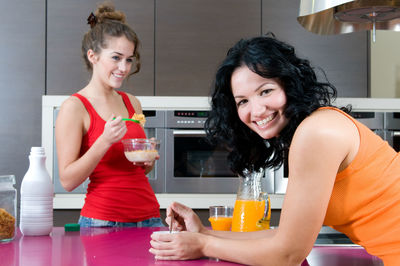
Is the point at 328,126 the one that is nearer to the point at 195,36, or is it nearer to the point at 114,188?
the point at 114,188

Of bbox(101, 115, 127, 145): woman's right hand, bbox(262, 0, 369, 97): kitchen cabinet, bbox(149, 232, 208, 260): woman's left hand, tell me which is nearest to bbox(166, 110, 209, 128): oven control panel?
bbox(262, 0, 369, 97): kitchen cabinet

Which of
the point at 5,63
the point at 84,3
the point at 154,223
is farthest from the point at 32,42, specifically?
the point at 154,223

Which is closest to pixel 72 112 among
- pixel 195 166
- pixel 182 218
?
pixel 182 218

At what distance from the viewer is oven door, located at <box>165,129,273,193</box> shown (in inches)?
117

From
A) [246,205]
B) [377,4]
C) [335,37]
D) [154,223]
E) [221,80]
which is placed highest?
[335,37]

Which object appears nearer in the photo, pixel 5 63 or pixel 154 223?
pixel 154 223

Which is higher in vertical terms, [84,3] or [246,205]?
[84,3]

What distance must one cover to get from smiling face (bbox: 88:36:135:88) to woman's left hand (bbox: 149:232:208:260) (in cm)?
93

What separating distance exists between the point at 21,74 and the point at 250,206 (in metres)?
2.21

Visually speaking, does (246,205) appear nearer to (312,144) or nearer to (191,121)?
(312,144)

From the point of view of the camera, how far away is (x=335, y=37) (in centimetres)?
314

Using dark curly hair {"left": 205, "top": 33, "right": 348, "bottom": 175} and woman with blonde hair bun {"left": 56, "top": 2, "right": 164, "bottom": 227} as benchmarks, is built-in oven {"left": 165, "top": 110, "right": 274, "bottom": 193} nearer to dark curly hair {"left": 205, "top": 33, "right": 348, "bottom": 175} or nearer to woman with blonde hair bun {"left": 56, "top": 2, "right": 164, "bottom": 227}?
woman with blonde hair bun {"left": 56, "top": 2, "right": 164, "bottom": 227}

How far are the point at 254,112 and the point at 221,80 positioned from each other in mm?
155

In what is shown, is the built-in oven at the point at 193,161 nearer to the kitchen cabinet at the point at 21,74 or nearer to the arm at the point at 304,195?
the kitchen cabinet at the point at 21,74
